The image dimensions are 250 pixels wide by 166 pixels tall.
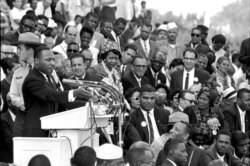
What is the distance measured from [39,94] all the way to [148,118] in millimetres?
3505

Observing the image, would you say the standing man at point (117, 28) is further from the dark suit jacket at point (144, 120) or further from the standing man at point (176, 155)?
the standing man at point (176, 155)

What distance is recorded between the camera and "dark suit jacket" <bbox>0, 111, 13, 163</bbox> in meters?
14.9

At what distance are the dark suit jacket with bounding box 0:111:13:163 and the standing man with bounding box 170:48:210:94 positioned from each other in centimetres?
391

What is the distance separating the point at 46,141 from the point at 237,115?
6.74 m

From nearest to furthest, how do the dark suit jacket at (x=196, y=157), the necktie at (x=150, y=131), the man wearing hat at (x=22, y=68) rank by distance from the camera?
the man wearing hat at (x=22, y=68), the dark suit jacket at (x=196, y=157), the necktie at (x=150, y=131)

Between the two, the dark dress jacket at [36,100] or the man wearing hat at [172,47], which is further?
the man wearing hat at [172,47]

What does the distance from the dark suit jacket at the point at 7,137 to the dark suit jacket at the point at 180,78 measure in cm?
381

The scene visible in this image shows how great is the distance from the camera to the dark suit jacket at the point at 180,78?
18094mm

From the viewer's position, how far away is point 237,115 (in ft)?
56.5

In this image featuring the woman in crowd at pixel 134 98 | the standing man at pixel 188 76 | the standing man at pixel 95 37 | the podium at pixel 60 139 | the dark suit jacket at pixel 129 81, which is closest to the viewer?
the podium at pixel 60 139

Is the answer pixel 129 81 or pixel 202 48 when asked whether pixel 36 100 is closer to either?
pixel 129 81

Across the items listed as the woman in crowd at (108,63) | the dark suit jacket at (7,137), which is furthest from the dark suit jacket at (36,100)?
the woman in crowd at (108,63)

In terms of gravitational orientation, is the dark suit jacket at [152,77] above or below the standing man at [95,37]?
below

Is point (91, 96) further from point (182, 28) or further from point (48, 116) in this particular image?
point (182, 28)
